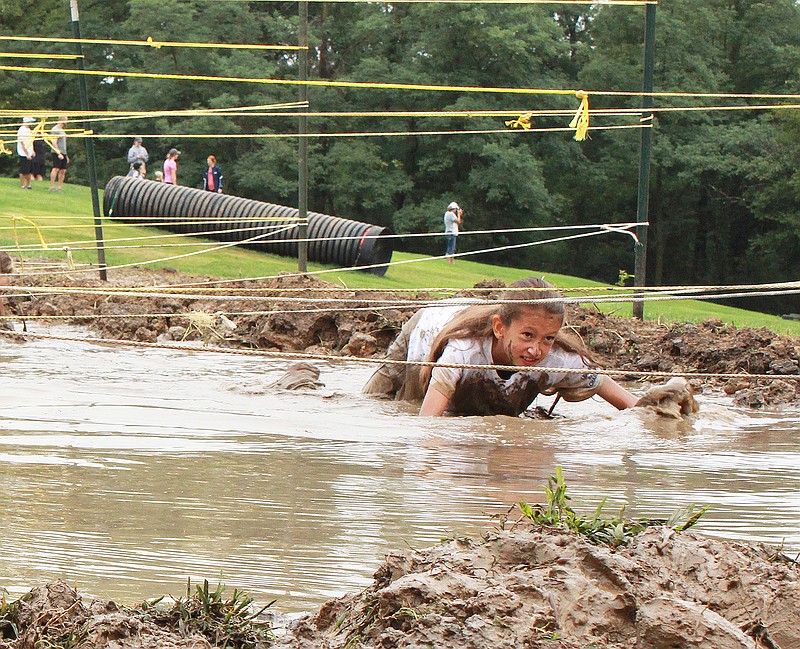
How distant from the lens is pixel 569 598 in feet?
9.27

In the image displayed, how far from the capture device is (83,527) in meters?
4.17

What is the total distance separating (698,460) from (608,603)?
3414mm

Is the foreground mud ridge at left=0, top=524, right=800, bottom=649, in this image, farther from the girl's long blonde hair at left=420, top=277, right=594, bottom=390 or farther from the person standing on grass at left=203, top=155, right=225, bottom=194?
the person standing on grass at left=203, top=155, right=225, bottom=194

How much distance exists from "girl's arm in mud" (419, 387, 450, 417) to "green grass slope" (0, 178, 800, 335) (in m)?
7.76

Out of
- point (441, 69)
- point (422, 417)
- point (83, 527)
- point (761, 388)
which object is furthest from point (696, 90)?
point (83, 527)

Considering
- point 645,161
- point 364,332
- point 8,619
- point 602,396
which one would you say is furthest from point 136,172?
point 8,619

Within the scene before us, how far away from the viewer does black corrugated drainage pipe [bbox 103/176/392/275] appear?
66.3ft

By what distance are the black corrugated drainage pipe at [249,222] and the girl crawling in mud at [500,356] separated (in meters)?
11.2

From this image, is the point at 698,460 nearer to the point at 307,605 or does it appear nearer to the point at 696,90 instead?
the point at 307,605

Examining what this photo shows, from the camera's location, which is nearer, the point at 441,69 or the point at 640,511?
the point at 640,511

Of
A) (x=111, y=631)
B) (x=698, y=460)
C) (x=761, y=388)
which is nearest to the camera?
(x=111, y=631)

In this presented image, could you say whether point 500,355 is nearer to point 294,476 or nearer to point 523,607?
point 294,476

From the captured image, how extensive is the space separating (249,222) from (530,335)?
15976mm

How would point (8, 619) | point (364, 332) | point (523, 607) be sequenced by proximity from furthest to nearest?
point (364, 332) → point (8, 619) → point (523, 607)
